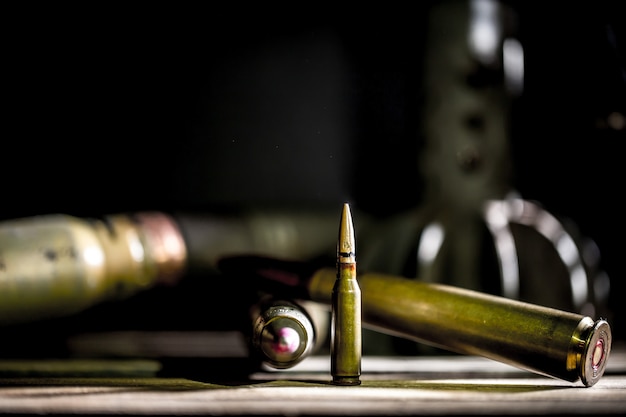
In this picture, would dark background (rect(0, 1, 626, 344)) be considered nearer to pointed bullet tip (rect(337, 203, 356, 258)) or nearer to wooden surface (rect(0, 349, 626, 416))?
wooden surface (rect(0, 349, 626, 416))

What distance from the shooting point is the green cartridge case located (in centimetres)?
86

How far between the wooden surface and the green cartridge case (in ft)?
0.13

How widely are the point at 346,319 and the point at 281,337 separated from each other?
89mm

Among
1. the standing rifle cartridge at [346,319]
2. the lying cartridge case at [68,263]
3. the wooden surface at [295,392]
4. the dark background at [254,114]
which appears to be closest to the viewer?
the wooden surface at [295,392]

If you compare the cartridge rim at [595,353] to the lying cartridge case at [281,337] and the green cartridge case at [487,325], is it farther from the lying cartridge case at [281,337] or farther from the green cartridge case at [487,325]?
the lying cartridge case at [281,337]

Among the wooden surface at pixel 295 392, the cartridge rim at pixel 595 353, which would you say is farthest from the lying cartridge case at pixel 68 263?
the cartridge rim at pixel 595 353

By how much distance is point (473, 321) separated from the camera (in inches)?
37.1

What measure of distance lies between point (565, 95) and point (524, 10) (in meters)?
0.22

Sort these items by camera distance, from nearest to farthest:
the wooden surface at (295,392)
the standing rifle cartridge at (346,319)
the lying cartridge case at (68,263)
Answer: the wooden surface at (295,392), the standing rifle cartridge at (346,319), the lying cartridge case at (68,263)

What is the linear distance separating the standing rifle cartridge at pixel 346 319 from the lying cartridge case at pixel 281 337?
0.05 meters

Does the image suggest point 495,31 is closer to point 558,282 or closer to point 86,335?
point 558,282

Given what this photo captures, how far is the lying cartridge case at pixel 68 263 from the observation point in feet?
3.65

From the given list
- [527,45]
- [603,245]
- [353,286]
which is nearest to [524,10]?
[527,45]

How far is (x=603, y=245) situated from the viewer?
1.68m
